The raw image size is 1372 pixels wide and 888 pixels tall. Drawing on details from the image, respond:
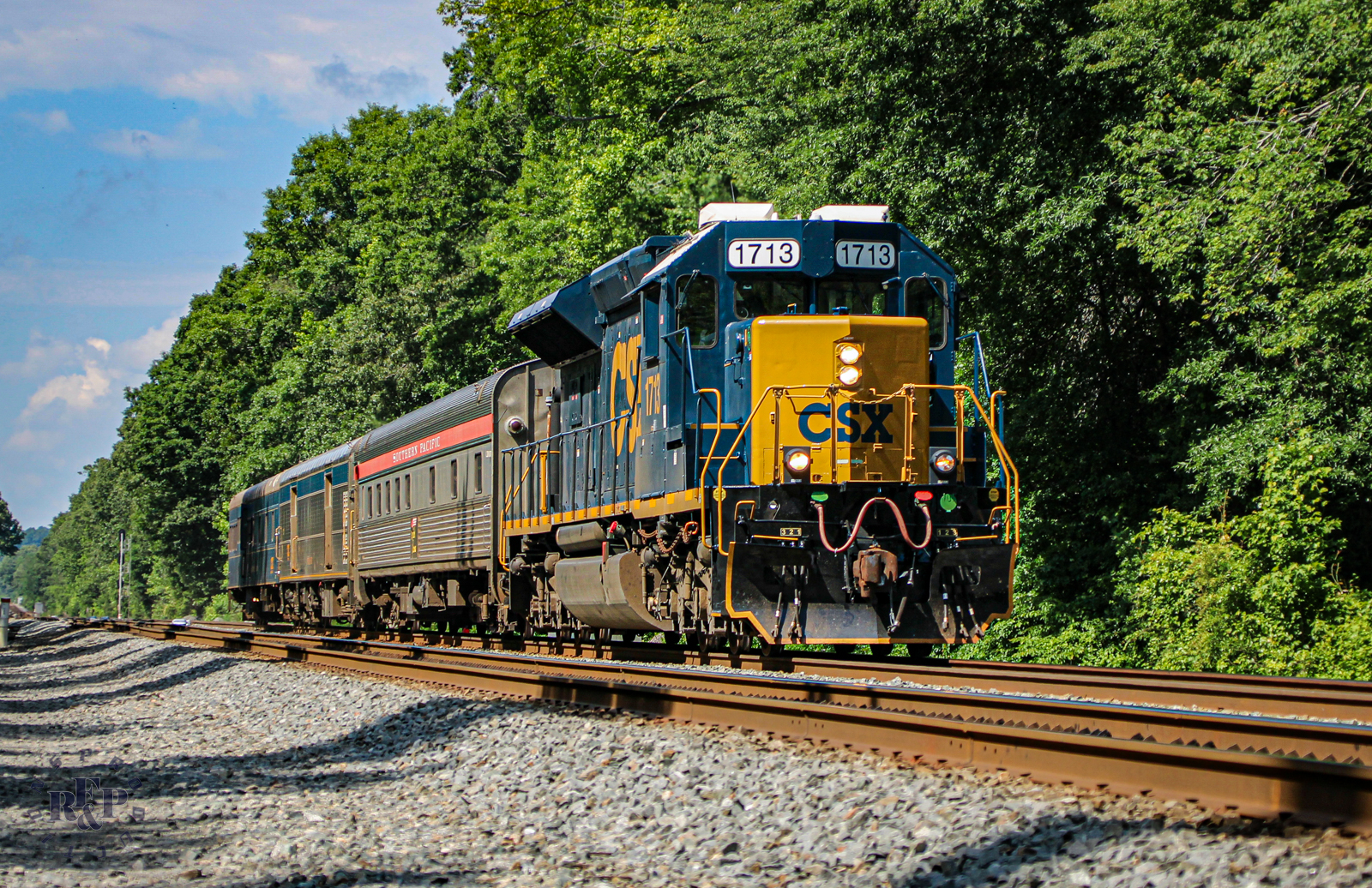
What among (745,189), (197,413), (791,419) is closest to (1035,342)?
(745,189)

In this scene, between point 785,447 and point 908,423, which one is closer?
point 785,447

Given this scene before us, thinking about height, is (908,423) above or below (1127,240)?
below

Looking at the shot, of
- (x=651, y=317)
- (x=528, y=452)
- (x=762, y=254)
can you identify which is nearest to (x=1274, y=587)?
(x=762, y=254)

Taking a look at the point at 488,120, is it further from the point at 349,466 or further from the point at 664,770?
the point at 664,770

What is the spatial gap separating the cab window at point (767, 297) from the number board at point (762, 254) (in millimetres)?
183

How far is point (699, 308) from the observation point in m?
11.1

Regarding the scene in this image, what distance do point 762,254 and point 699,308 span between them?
744mm

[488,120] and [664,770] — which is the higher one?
[488,120]

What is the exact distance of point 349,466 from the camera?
23891mm

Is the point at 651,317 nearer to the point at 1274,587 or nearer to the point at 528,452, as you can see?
the point at 528,452

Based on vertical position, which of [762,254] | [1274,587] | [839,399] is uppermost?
[762,254]

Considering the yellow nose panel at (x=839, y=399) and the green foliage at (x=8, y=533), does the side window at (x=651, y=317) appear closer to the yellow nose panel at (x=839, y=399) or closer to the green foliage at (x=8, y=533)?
the yellow nose panel at (x=839, y=399)

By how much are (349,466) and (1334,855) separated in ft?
71.4

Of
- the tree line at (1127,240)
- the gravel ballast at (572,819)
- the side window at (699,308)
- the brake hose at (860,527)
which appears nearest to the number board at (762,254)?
the side window at (699,308)
